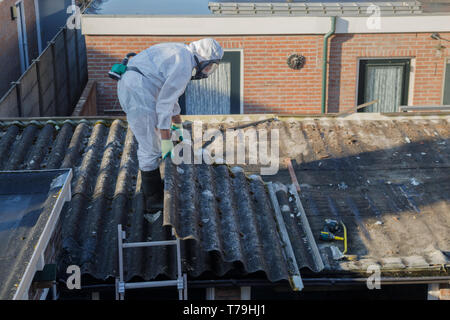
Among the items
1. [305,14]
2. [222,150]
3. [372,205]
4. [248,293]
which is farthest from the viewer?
[305,14]

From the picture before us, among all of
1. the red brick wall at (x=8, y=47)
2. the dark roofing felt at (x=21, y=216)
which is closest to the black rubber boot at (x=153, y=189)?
the dark roofing felt at (x=21, y=216)

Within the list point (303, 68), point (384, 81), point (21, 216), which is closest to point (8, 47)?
point (303, 68)

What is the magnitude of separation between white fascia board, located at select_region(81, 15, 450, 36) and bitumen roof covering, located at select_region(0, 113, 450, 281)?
378 centimetres

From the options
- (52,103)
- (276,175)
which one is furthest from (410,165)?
(52,103)

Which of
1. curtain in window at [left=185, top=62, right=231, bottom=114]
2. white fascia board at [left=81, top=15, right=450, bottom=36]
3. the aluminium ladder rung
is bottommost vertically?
curtain in window at [left=185, top=62, right=231, bottom=114]

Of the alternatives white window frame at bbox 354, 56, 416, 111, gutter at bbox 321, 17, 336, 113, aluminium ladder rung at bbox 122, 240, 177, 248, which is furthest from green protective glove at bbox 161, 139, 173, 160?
white window frame at bbox 354, 56, 416, 111

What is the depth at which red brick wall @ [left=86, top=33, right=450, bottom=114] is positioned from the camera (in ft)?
40.4

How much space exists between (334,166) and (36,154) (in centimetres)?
350

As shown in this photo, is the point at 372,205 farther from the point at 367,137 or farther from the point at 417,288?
the point at 367,137

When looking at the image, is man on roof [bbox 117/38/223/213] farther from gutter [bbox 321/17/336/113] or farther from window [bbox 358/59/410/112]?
window [bbox 358/59/410/112]

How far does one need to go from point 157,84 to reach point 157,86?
0.08 feet

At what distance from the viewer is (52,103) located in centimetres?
1315

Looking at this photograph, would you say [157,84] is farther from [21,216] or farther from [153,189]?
[21,216]

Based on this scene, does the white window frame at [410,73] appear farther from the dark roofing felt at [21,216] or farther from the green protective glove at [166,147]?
the dark roofing felt at [21,216]
